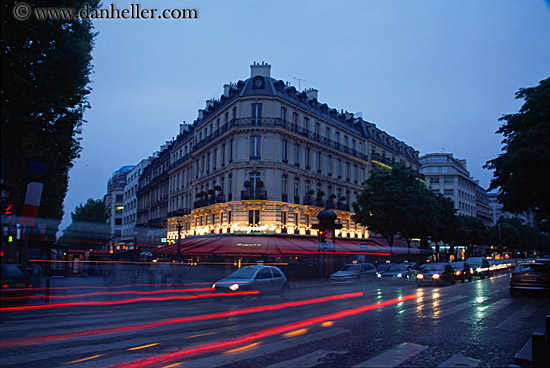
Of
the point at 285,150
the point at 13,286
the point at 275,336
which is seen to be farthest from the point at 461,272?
the point at 13,286

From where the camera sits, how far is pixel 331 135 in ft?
140

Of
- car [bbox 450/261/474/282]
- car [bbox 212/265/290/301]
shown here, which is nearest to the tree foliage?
car [bbox 450/261/474/282]

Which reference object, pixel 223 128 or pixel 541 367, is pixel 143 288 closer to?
pixel 223 128

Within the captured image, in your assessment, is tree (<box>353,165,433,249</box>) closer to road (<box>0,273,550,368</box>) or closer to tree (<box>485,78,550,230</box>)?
tree (<box>485,78,550,230</box>)

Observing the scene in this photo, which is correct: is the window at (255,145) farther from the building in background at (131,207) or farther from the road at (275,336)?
the building in background at (131,207)

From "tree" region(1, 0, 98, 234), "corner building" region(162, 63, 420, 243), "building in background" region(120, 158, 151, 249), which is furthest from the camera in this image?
"building in background" region(120, 158, 151, 249)

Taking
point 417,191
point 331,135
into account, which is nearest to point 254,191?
point 331,135

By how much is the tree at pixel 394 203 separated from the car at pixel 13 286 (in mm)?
28357

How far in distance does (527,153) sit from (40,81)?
2030 centimetres

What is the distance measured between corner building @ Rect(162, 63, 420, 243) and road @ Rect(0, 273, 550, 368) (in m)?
20.8

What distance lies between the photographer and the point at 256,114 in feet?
120

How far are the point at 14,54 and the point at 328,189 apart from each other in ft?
99.8

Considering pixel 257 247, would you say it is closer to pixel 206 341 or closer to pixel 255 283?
pixel 255 283

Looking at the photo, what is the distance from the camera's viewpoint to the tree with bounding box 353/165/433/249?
39000 millimetres
